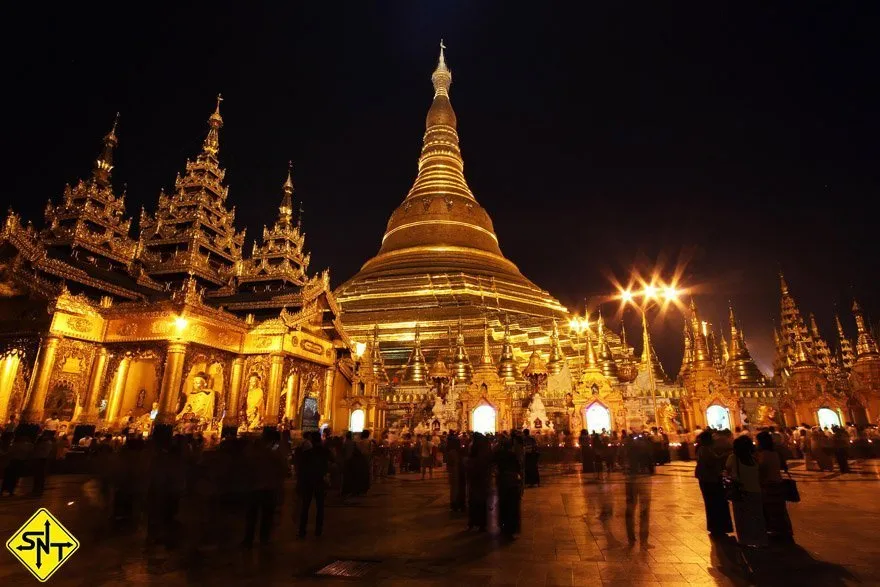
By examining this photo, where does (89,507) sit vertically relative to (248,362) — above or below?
below

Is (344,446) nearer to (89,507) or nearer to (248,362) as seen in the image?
(89,507)

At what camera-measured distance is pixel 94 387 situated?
1697 centimetres

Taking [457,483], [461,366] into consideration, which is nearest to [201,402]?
[457,483]

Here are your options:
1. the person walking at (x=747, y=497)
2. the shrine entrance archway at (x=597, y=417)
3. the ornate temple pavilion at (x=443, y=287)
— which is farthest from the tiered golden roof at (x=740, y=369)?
the person walking at (x=747, y=497)

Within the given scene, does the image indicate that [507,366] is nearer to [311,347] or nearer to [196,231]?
[311,347]

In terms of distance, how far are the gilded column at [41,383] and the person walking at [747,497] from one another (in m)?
17.6

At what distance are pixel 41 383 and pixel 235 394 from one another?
5.78 metres

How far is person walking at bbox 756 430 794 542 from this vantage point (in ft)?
21.8

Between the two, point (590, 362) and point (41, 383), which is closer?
point (41, 383)

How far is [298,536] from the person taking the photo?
670cm

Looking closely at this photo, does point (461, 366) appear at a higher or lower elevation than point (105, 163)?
lower

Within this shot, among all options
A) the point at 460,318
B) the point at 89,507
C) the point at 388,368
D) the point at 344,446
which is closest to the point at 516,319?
the point at 460,318

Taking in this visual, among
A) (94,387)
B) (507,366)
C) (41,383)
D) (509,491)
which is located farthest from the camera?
(507,366)

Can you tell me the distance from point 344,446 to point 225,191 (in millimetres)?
19377
